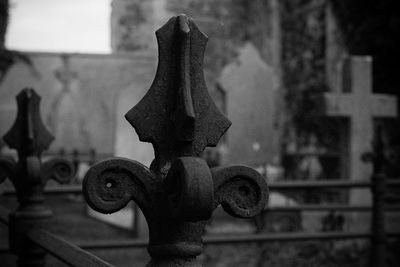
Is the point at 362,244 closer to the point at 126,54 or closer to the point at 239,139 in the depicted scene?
the point at 239,139

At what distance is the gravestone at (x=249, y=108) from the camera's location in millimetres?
6188

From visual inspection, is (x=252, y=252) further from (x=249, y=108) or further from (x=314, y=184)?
(x=249, y=108)

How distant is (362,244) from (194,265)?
14.5 ft

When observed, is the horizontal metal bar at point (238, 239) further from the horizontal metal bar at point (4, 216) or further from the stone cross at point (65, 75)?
the stone cross at point (65, 75)

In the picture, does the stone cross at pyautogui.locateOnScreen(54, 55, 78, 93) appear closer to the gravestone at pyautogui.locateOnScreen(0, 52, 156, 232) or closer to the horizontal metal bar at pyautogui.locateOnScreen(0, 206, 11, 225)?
the gravestone at pyautogui.locateOnScreen(0, 52, 156, 232)

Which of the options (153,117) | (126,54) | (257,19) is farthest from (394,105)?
(257,19)

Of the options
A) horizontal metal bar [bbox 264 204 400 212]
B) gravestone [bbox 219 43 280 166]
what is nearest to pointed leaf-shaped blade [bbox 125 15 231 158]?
horizontal metal bar [bbox 264 204 400 212]

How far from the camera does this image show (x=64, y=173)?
6.81 feet

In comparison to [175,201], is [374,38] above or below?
above

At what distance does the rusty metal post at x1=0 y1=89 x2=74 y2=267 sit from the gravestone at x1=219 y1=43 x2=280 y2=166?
4.14 metres

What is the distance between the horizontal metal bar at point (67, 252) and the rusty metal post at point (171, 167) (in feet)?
0.42

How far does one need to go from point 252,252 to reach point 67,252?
11.9ft

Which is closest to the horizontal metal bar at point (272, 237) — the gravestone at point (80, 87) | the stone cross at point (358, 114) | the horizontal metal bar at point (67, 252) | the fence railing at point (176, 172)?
the horizontal metal bar at point (67, 252)

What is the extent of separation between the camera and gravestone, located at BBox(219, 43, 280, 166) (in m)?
6.19
